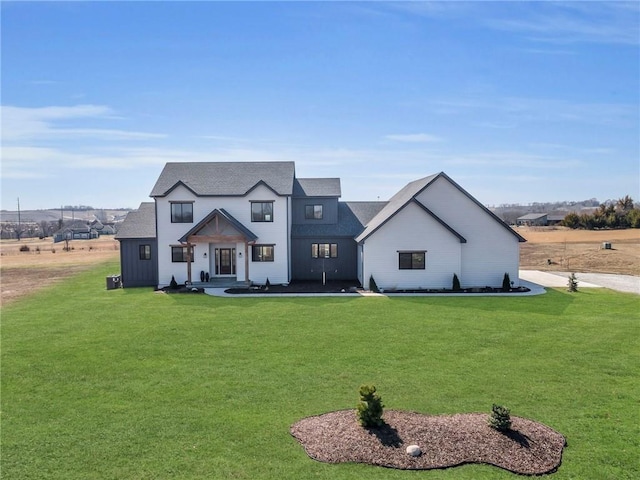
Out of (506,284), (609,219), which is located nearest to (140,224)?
(506,284)

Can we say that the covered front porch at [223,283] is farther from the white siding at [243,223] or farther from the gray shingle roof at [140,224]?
the gray shingle roof at [140,224]

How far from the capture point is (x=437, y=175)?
3027 cm

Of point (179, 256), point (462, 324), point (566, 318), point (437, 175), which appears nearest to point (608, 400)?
point (462, 324)

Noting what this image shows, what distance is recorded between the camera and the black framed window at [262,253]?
32.1 meters

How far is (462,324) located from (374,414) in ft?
35.6

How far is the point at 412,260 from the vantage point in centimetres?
2964

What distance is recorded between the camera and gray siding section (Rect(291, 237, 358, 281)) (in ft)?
111

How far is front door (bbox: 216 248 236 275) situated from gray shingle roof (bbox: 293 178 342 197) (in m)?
6.69

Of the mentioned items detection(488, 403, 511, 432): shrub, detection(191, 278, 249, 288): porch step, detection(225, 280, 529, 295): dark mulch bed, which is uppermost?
detection(191, 278, 249, 288): porch step

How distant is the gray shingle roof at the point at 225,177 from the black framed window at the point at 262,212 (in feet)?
3.83

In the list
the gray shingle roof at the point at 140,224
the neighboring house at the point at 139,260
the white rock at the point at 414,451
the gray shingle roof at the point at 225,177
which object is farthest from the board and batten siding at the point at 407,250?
the white rock at the point at 414,451

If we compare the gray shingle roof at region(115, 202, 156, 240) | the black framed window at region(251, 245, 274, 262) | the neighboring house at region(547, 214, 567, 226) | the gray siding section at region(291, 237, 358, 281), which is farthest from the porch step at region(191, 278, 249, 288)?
the neighboring house at region(547, 214, 567, 226)

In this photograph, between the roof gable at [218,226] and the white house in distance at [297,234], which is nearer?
the white house in distance at [297,234]

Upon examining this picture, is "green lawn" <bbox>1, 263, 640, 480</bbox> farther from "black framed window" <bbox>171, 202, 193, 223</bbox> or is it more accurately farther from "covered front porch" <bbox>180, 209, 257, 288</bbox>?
"black framed window" <bbox>171, 202, 193, 223</bbox>
